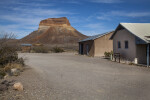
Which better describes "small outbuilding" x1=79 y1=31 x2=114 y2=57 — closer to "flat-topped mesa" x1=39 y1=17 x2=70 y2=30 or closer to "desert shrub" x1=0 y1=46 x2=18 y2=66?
"desert shrub" x1=0 y1=46 x2=18 y2=66

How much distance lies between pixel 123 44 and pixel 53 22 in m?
95.5

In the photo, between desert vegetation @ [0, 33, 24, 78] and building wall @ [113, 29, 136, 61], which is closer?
desert vegetation @ [0, 33, 24, 78]

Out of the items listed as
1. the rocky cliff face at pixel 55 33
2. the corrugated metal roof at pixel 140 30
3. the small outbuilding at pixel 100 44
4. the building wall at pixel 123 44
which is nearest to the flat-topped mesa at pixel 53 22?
the rocky cliff face at pixel 55 33

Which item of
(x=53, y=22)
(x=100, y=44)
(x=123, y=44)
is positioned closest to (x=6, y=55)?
(x=123, y=44)

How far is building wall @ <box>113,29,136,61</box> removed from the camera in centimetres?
1644

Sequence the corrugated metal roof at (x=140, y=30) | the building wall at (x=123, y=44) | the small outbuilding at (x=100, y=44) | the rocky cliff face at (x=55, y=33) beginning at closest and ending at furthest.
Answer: the corrugated metal roof at (x=140, y=30), the building wall at (x=123, y=44), the small outbuilding at (x=100, y=44), the rocky cliff face at (x=55, y=33)

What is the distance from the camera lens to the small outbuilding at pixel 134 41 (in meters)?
15.5

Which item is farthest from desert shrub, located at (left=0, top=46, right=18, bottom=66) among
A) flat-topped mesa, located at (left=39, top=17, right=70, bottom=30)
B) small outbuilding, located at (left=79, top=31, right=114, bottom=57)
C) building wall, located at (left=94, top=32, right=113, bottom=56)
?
flat-topped mesa, located at (left=39, top=17, right=70, bottom=30)

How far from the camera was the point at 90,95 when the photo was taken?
5.66m

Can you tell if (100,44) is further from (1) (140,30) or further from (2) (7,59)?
(2) (7,59)

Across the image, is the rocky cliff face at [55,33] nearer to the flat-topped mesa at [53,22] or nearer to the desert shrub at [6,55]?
the flat-topped mesa at [53,22]

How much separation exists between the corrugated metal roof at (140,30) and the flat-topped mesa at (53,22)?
89.4 metres

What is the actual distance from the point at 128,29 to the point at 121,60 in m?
3.81

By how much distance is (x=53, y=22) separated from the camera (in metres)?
111
